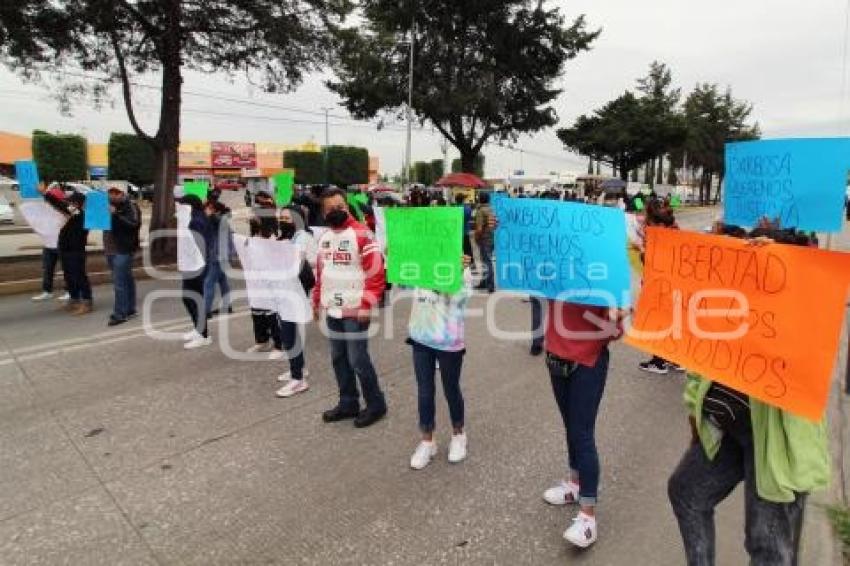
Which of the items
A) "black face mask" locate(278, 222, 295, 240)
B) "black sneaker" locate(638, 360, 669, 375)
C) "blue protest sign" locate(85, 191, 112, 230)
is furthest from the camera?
"blue protest sign" locate(85, 191, 112, 230)

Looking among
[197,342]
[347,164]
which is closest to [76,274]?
[197,342]

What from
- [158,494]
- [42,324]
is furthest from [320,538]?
[42,324]

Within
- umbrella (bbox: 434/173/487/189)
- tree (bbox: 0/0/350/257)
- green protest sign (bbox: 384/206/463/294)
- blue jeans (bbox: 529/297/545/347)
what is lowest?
blue jeans (bbox: 529/297/545/347)

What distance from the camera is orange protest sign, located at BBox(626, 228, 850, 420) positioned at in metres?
2.00

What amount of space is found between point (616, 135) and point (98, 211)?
46199 millimetres

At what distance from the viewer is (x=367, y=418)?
183 inches

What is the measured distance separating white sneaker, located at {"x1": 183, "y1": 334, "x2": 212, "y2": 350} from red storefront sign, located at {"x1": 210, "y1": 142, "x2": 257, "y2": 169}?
69982 millimetres

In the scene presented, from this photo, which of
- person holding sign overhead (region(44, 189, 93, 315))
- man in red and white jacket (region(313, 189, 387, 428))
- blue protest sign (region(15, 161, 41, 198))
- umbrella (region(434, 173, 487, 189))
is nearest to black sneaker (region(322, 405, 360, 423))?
man in red and white jacket (region(313, 189, 387, 428))

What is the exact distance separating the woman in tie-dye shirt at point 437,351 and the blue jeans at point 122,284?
5.79m

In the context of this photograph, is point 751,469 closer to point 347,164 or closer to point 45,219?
point 45,219

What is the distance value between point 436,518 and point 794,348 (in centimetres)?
212

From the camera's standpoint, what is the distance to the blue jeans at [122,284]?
8.02m

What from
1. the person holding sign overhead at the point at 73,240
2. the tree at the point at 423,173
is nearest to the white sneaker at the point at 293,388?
the person holding sign overhead at the point at 73,240

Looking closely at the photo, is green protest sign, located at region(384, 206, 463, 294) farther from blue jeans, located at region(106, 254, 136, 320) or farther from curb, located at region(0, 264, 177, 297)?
curb, located at region(0, 264, 177, 297)
